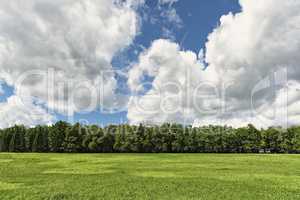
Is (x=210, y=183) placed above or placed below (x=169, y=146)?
above

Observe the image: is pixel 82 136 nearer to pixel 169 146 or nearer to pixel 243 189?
pixel 169 146

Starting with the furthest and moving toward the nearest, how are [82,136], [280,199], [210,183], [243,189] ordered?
[82,136] < [210,183] < [243,189] < [280,199]

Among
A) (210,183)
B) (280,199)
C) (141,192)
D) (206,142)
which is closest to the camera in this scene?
(280,199)

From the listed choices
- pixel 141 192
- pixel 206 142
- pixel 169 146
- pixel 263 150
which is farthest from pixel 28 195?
pixel 263 150

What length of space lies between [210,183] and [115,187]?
9095mm

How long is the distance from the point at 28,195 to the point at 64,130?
104156 mm

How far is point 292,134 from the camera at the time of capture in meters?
136

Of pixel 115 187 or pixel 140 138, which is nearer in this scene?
pixel 115 187

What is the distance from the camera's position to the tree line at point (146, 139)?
120 m

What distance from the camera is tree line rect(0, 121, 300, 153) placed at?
4734 inches

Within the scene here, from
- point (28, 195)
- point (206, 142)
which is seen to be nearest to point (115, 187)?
point (28, 195)

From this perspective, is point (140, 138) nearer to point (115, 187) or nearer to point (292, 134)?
point (292, 134)

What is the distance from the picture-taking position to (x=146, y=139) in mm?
123375

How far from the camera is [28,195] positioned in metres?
21.7
